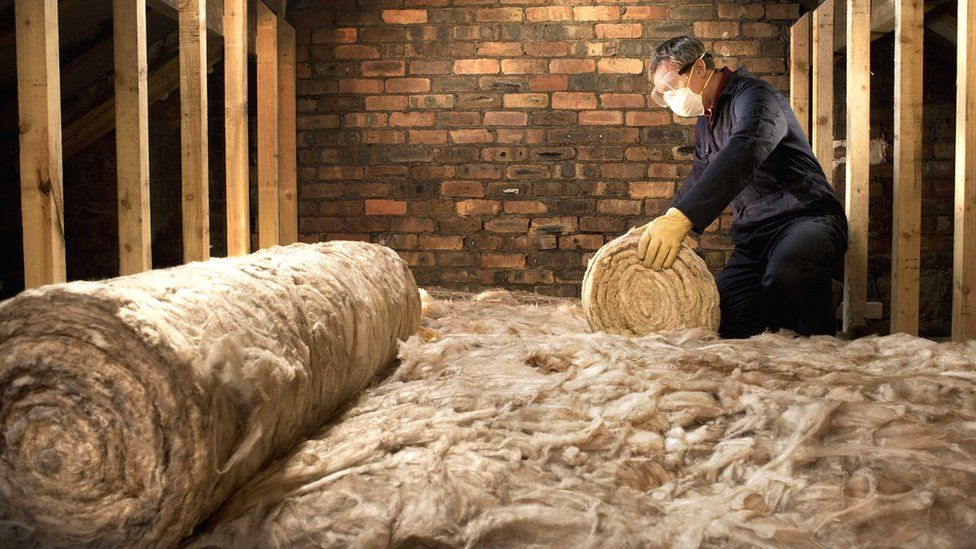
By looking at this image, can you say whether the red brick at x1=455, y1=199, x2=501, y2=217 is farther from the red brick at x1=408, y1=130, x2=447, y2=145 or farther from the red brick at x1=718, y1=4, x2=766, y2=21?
the red brick at x1=718, y1=4, x2=766, y2=21

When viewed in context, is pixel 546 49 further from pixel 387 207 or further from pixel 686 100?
pixel 686 100

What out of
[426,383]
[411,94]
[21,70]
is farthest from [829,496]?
[411,94]

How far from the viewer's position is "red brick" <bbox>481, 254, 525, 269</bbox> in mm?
4410

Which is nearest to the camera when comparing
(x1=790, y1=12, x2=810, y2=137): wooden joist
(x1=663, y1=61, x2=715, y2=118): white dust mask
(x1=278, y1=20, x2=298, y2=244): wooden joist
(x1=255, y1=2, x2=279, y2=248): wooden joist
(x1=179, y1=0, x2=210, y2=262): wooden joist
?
(x1=179, y1=0, x2=210, y2=262): wooden joist

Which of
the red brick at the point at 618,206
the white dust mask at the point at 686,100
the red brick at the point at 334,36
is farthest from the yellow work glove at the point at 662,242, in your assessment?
the red brick at the point at 334,36

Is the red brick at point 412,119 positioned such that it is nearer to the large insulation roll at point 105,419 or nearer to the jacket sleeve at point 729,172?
the jacket sleeve at point 729,172

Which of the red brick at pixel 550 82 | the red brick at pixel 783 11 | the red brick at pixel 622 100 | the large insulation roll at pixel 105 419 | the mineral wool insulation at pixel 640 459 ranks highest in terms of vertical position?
the red brick at pixel 783 11

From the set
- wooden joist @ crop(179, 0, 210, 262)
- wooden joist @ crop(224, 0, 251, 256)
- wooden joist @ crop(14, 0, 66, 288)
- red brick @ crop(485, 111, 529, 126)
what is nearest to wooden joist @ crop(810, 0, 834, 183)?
red brick @ crop(485, 111, 529, 126)

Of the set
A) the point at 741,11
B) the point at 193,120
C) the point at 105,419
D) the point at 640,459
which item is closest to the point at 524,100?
the point at 741,11

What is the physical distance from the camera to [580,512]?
1079 mm

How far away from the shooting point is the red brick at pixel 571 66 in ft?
14.1

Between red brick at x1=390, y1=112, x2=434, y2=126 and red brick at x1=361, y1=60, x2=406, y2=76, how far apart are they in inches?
9.1

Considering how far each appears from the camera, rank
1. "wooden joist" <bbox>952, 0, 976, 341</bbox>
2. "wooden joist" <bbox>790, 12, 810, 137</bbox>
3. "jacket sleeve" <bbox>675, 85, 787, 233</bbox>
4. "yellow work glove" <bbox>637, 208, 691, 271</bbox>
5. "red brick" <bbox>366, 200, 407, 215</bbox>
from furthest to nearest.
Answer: "red brick" <bbox>366, 200, 407, 215</bbox> < "wooden joist" <bbox>790, 12, 810, 137</bbox> < "jacket sleeve" <bbox>675, 85, 787, 233</bbox> < "yellow work glove" <bbox>637, 208, 691, 271</bbox> < "wooden joist" <bbox>952, 0, 976, 341</bbox>

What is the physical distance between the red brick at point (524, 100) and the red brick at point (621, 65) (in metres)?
0.37
